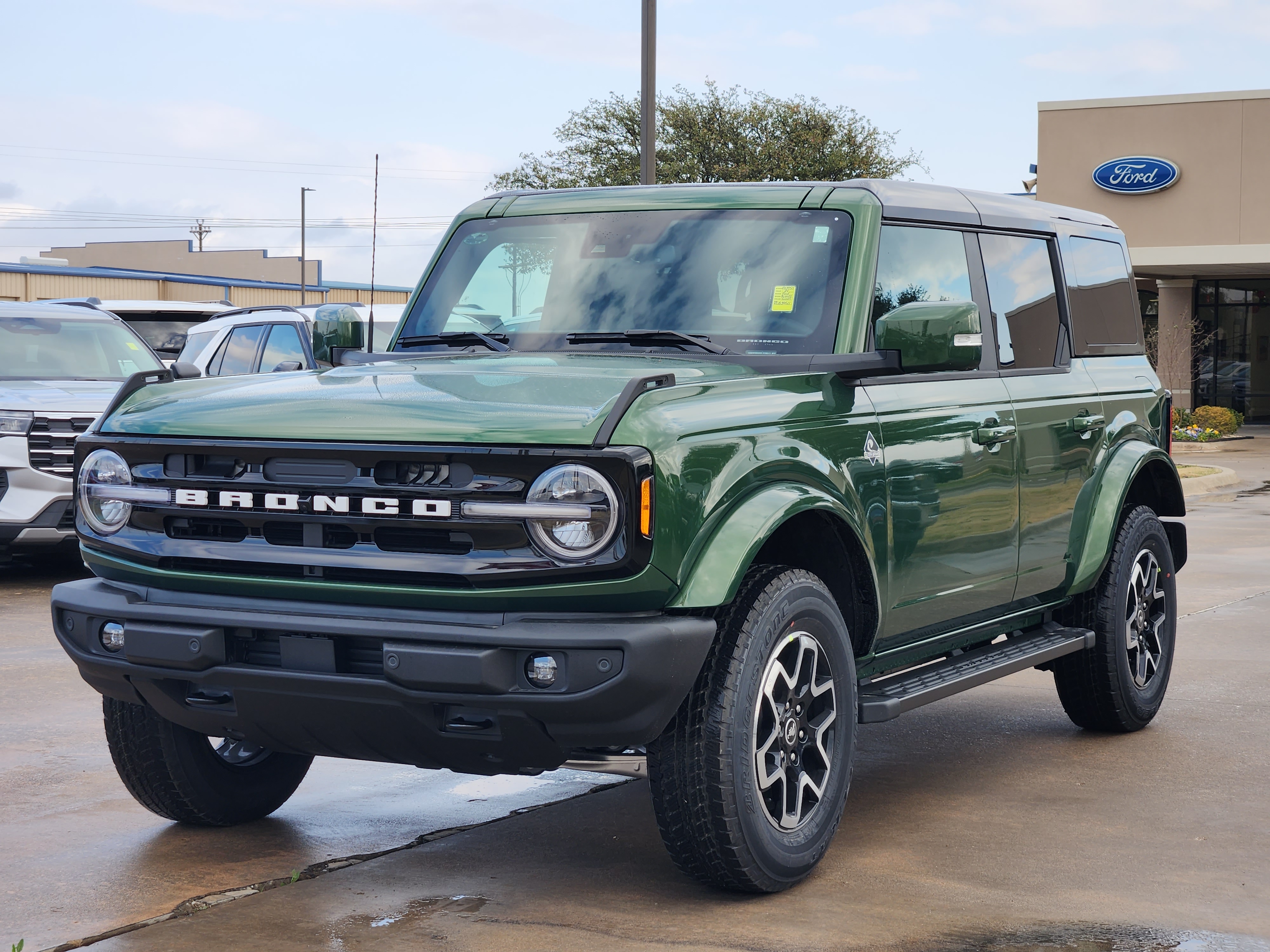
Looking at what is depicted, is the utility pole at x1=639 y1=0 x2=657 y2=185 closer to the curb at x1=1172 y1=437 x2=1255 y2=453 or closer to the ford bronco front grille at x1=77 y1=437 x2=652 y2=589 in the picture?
the ford bronco front grille at x1=77 y1=437 x2=652 y2=589

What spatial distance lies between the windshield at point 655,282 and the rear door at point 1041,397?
104cm

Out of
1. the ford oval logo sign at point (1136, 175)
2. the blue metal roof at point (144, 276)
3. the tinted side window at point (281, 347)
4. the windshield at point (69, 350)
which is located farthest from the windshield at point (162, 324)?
the blue metal roof at point (144, 276)

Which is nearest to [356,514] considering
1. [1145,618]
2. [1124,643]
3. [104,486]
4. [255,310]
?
[104,486]

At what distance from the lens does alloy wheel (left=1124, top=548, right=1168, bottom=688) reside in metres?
6.65

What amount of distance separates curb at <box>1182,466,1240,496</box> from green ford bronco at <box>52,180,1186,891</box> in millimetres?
14676

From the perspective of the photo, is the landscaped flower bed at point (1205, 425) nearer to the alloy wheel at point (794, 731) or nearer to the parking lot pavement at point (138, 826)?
the parking lot pavement at point (138, 826)

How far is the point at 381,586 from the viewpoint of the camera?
4.00m

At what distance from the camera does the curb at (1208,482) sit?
65.3 ft

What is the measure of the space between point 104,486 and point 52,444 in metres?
6.41

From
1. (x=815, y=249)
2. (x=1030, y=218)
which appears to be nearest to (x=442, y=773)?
(x=815, y=249)

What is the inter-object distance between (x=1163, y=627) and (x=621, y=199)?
3099 millimetres

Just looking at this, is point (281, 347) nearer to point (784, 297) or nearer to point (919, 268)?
point (919, 268)

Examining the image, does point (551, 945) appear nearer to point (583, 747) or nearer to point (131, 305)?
point (583, 747)

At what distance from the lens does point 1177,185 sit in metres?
33.8
